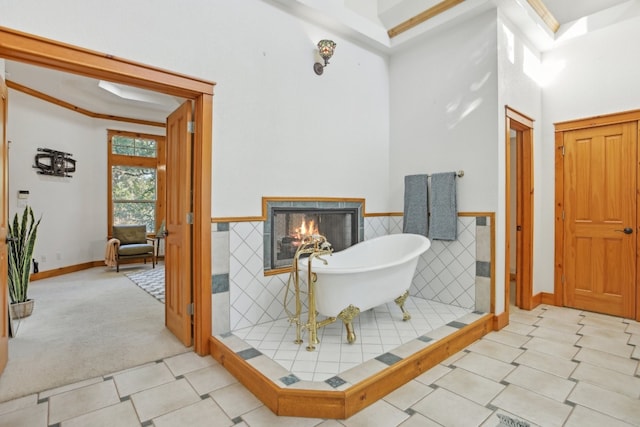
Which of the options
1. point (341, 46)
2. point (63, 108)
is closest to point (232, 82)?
point (341, 46)

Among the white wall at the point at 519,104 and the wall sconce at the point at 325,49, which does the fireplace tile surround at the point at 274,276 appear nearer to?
the white wall at the point at 519,104

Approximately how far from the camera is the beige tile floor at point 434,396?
1856 mm

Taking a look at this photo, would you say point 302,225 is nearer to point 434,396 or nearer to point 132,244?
point 434,396

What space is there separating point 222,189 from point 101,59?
1.17 metres

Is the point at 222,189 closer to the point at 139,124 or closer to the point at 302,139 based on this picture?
the point at 302,139

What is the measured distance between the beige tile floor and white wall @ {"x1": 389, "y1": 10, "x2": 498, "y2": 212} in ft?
4.71

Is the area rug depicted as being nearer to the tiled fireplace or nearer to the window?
the window

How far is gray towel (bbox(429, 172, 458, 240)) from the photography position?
3.51 m

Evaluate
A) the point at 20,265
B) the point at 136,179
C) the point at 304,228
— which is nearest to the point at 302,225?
the point at 304,228

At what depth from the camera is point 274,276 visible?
10.3 feet

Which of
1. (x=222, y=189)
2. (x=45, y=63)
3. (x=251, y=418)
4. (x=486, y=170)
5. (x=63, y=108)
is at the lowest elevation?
(x=251, y=418)

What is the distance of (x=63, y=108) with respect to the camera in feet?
19.1

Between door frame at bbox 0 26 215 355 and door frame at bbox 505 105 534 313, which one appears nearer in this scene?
door frame at bbox 0 26 215 355

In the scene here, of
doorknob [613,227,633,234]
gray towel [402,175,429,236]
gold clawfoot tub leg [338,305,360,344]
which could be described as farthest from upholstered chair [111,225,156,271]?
doorknob [613,227,633,234]
